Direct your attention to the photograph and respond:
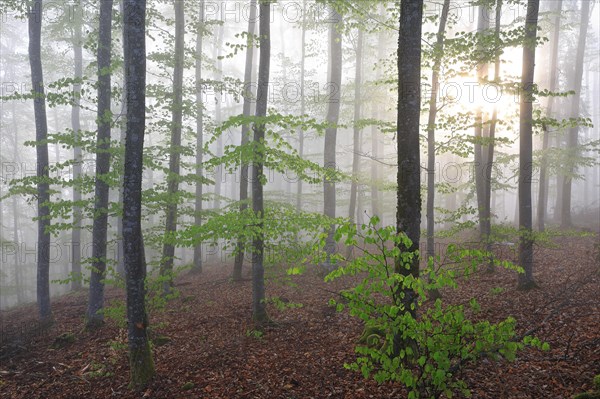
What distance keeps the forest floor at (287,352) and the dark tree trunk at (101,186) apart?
0.94m

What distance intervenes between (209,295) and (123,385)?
20.8 feet

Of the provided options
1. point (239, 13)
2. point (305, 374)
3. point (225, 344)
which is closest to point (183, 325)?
point (225, 344)

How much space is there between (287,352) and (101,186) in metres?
7.13

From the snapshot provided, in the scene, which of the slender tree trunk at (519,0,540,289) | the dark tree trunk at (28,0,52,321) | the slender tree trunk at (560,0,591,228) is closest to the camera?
the slender tree trunk at (519,0,540,289)

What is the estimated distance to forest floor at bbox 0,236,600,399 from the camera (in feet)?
18.9

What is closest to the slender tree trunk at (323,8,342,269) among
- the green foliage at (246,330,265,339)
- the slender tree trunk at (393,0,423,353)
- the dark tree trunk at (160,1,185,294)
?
the dark tree trunk at (160,1,185,294)

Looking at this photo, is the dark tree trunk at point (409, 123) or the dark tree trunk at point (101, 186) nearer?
the dark tree trunk at point (409, 123)

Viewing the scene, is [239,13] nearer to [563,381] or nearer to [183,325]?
[183,325]

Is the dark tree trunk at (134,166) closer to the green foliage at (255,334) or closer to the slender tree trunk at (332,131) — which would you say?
the green foliage at (255,334)

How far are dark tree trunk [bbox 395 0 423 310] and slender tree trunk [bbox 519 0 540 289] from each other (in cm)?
518

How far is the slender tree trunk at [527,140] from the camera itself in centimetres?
913

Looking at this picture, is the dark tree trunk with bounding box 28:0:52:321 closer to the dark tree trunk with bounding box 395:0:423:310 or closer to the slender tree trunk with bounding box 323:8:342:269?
the slender tree trunk with bounding box 323:8:342:269

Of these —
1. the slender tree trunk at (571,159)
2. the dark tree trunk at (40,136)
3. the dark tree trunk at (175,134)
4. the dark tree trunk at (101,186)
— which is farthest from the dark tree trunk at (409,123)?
the slender tree trunk at (571,159)

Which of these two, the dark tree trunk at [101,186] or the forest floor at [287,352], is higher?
the dark tree trunk at [101,186]
